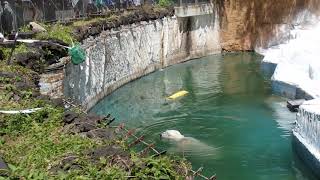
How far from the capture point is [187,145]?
22859 millimetres

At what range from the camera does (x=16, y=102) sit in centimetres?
1442

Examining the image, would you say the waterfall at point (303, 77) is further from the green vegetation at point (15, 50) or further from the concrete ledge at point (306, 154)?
the green vegetation at point (15, 50)

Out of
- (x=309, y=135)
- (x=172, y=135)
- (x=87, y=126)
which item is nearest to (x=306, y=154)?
(x=309, y=135)

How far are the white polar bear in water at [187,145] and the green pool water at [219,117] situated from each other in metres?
0.05

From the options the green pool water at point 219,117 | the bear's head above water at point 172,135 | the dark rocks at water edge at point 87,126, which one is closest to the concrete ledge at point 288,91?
the green pool water at point 219,117

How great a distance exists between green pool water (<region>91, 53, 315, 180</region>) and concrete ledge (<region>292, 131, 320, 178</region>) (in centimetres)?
31

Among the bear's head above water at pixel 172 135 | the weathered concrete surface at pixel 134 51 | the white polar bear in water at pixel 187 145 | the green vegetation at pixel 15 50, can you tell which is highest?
the green vegetation at pixel 15 50

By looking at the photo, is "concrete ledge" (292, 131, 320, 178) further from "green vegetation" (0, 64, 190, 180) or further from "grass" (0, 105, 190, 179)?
"grass" (0, 105, 190, 179)

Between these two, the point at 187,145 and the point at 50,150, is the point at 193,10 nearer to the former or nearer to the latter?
the point at 187,145

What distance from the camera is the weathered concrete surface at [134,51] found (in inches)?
1105

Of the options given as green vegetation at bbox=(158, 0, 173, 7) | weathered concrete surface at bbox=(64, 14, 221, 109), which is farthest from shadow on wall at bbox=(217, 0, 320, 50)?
green vegetation at bbox=(158, 0, 173, 7)

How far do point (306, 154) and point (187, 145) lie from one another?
18.2 feet

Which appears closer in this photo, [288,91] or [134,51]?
[288,91]

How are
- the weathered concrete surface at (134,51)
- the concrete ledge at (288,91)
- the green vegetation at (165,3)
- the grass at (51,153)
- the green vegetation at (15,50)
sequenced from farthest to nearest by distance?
the green vegetation at (165,3), the concrete ledge at (288,91), the weathered concrete surface at (134,51), the green vegetation at (15,50), the grass at (51,153)
